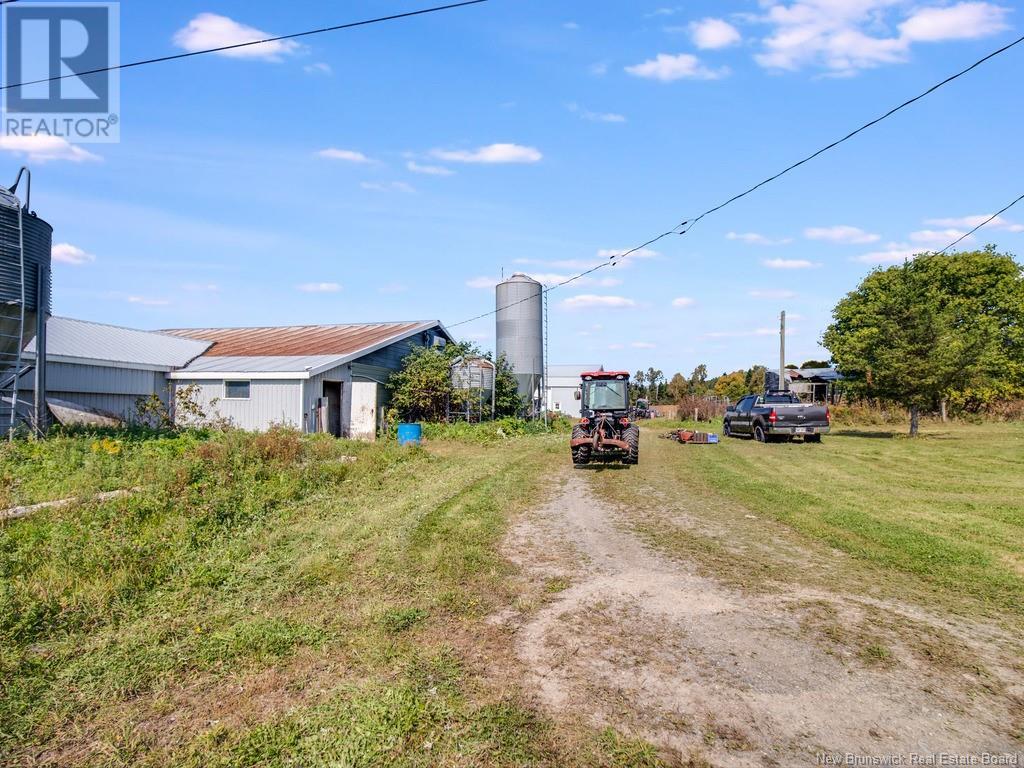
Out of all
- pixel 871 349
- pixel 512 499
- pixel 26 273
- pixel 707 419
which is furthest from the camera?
pixel 707 419

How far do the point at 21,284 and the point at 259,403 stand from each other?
8.99 meters

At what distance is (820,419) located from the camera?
21328mm

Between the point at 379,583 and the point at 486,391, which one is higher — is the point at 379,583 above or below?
below

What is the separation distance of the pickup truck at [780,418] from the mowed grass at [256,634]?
14.9 meters

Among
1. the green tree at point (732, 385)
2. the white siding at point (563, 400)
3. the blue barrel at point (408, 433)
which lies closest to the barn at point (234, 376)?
the blue barrel at point (408, 433)

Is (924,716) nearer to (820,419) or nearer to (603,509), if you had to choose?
(603,509)

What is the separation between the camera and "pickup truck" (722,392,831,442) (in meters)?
21.3

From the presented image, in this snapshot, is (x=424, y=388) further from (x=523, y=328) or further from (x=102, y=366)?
(x=102, y=366)

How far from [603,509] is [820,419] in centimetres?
1503

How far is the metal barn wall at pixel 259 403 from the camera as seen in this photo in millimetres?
21109

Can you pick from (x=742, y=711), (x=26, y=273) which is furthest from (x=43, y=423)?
(x=742, y=711)

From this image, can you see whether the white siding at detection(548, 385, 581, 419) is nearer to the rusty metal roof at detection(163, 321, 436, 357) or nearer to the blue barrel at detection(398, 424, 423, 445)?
the rusty metal roof at detection(163, 321, 436, 357)

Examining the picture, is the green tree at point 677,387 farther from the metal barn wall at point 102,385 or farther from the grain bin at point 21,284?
the grain bin at point 21,284

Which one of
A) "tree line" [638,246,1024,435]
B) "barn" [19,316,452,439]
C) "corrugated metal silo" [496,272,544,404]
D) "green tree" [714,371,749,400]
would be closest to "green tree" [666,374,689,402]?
"tree line" [638,246,1024,435]
